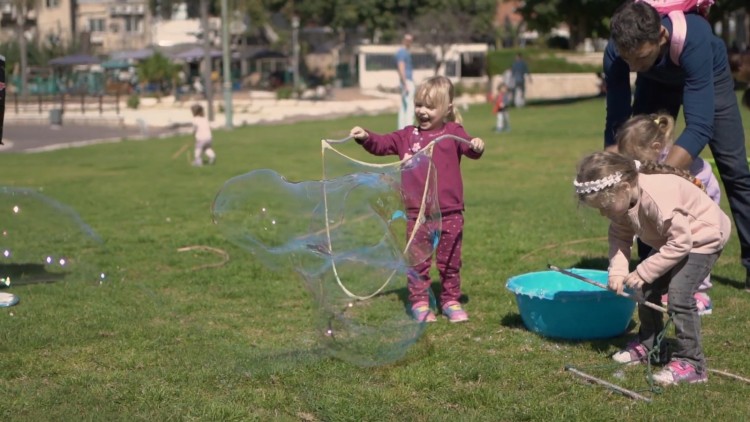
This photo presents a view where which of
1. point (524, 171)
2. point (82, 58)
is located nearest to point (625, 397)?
point (524, 171)

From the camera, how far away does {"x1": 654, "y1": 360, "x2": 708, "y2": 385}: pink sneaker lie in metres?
4.54

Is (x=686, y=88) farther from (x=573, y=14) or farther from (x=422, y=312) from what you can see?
(x=573, y=14)

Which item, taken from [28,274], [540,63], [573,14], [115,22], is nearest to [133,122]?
[573,14]

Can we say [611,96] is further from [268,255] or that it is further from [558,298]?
[268,255]

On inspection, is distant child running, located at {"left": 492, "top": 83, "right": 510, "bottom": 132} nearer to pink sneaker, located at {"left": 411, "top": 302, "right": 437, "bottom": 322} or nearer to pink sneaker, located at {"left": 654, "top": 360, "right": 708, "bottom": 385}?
pink sneaker, located at {"left": 411, "top": 302, "right": 437, "bottom": 322}

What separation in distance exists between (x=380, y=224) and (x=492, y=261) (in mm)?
2481

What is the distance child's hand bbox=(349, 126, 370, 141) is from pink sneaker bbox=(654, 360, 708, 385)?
2.03 metres

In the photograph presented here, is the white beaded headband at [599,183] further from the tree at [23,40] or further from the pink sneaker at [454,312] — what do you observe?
the tree at [23,40]

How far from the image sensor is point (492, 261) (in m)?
7.61

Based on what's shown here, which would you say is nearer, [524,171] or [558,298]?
[558,298]

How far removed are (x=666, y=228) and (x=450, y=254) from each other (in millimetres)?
1686

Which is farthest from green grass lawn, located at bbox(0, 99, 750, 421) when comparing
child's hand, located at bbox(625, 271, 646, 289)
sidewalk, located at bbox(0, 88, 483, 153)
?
sidewalk, located at bbox(0, 88, 483, 153)

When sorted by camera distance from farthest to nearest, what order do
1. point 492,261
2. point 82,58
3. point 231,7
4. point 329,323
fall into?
point 231,7
point 82,58
point 492,261
point 329,323

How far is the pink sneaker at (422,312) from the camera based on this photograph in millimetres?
5180
